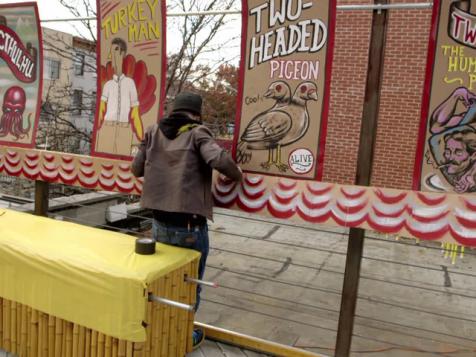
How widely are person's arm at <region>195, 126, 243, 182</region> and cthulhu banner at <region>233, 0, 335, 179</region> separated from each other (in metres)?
0.37

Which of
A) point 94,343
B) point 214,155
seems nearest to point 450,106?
point 214,155

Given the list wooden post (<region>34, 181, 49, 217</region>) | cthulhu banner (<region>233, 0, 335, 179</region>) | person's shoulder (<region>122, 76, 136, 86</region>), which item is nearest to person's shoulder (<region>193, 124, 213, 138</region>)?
cthulhu banner (<region>233, 0, 335, 179</region>)

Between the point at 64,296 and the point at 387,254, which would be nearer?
the point at 64,296

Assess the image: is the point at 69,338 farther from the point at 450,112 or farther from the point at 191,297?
the point at 450,112

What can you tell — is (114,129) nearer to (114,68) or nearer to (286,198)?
(114,68)

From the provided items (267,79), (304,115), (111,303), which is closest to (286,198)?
(304,115)

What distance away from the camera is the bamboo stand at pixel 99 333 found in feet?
8.11

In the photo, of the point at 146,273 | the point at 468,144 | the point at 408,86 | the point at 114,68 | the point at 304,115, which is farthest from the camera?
the point at 408,86

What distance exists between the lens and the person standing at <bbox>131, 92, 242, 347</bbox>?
2844mm

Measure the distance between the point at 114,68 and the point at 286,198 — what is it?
190cm

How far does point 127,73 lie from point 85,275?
6.26ft

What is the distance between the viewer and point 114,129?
12.6 ft

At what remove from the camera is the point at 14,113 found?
448cm

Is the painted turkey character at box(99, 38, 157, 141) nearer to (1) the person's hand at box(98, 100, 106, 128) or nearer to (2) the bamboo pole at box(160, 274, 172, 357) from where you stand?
(1) the person's hand at box(98, 100, 106, 128)
